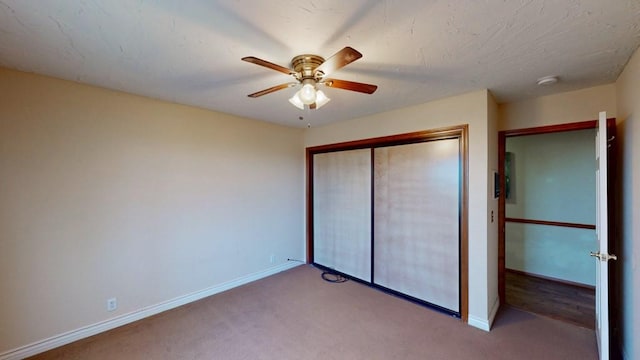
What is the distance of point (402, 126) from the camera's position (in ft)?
10.2

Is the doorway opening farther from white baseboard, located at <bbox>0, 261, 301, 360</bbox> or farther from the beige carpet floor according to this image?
white baseboard, located at <bbox>0, 261, 301, 360</bbox>

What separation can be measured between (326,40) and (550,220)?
14.0ft

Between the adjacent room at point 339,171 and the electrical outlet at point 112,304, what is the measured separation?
0.5 inches

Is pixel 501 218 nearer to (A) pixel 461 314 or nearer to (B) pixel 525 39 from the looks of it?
(A) pixel 461 314

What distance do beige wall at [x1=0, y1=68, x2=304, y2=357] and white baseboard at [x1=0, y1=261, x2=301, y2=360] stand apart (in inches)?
1.6

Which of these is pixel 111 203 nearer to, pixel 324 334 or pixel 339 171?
pixel 324 334

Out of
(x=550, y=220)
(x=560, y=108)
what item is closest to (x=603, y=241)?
(x=560, y=108)

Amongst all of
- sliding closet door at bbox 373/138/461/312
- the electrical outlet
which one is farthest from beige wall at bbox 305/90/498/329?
the electrical outlet

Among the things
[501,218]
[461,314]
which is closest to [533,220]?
[501,218]

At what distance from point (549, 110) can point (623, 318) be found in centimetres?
192

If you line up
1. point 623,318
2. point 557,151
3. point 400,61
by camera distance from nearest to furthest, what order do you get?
1. point 400,61
2. point 623,318
3. point 557,151

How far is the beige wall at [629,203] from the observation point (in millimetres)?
1708

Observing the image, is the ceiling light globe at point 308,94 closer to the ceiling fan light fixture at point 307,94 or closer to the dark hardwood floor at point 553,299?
the ceiling fan light fixture at point 307,94

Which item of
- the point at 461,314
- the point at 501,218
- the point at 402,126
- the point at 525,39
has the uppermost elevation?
the point at 525,39
